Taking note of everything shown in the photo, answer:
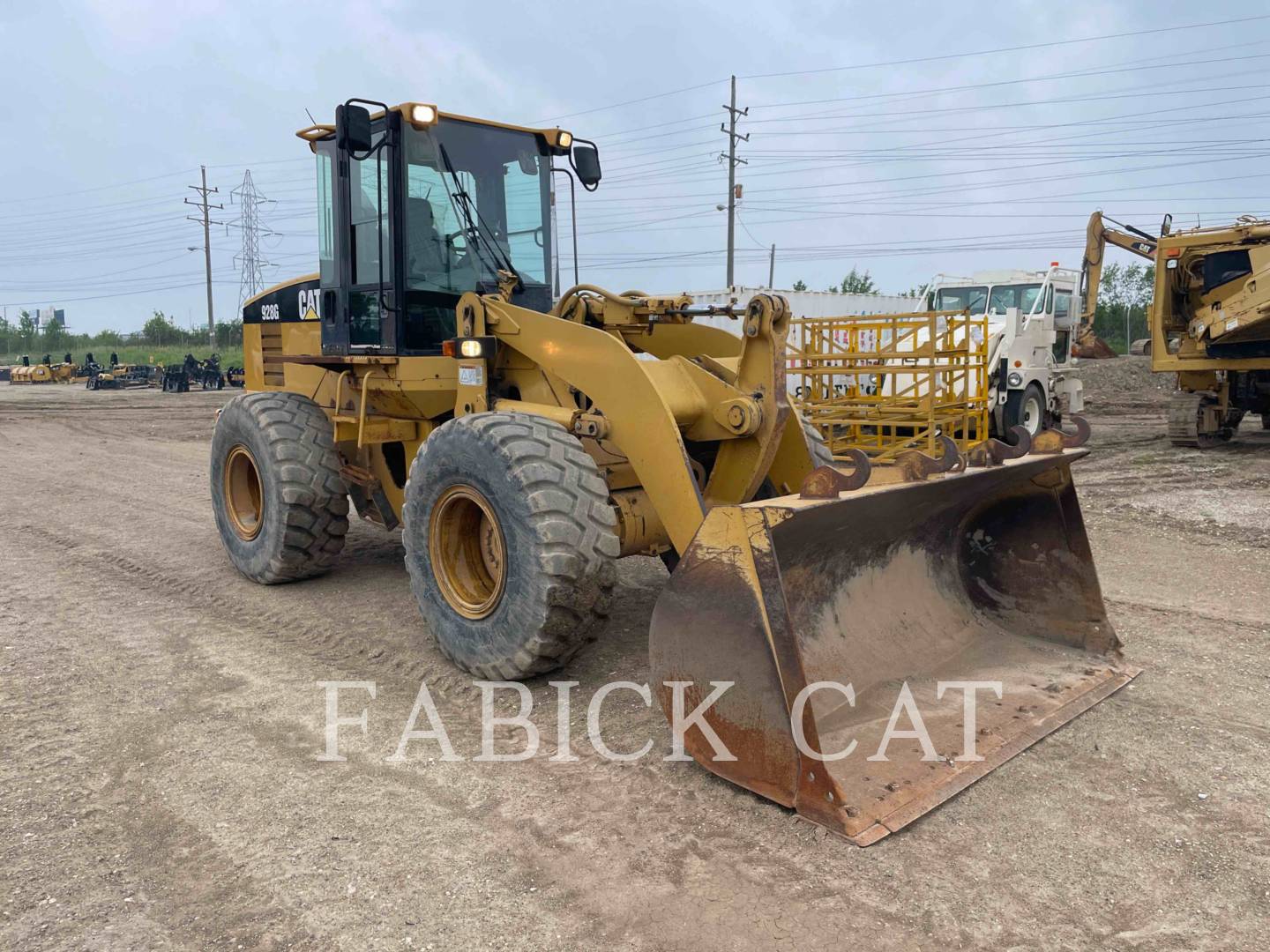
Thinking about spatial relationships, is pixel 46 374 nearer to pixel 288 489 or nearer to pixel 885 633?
pixel 288 489

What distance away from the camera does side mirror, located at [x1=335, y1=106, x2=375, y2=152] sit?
16.1ft

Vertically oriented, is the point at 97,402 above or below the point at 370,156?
below

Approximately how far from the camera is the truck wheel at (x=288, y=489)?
6.06m

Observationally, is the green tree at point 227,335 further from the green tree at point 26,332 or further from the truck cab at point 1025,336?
the truck cab at point 1025,336

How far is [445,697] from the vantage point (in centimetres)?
437

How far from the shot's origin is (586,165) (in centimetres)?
615

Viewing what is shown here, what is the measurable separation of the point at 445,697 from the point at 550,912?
69.3 inches

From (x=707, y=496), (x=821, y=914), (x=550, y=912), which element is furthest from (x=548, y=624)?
(x=821, y=914)

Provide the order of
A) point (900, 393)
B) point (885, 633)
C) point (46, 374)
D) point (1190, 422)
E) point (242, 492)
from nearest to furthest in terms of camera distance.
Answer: point (885, 633) < point (242, 492) < point (900, 393) < point (1190, 422) < point (46, 374)

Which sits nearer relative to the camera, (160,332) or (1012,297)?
(1012,297)

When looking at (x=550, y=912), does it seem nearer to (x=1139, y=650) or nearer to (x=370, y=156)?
(x=1139, y=650)

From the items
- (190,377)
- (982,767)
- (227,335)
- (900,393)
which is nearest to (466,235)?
(982,767)

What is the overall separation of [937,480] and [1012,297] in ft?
39.0

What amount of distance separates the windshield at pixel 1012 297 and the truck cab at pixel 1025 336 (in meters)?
0.01
